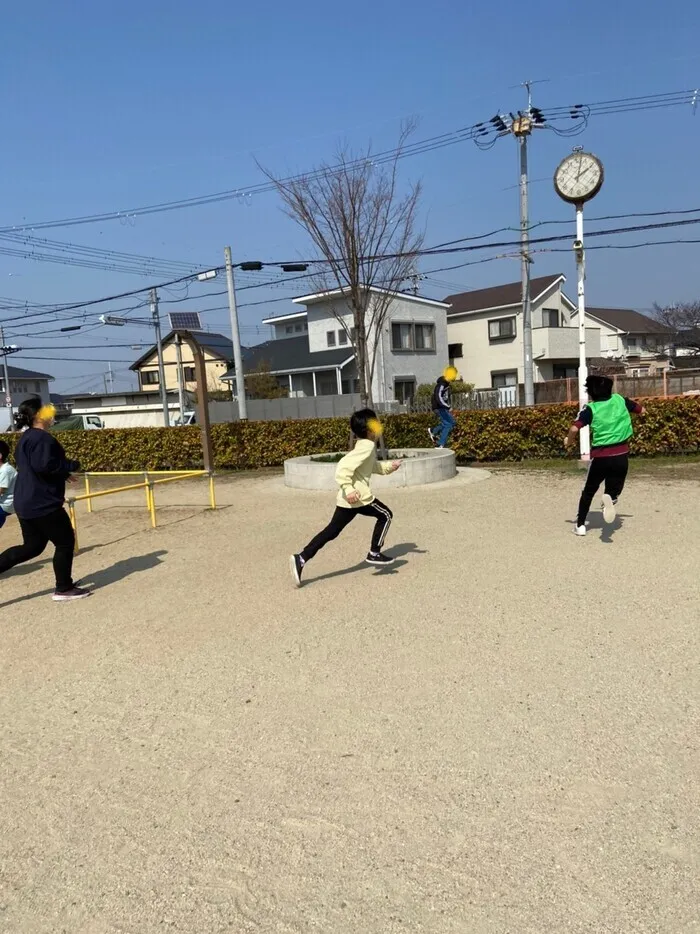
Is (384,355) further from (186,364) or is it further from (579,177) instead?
(186,364)

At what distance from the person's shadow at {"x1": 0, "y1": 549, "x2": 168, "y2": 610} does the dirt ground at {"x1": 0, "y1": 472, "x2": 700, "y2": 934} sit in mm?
101

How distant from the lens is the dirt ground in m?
1.90

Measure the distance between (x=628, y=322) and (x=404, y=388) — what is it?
2921 centimetres

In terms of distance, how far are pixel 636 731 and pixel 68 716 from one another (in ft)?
8.85

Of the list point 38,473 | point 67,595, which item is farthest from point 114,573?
point 38,473

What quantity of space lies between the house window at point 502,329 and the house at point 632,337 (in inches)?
612

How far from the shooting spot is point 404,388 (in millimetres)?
28219

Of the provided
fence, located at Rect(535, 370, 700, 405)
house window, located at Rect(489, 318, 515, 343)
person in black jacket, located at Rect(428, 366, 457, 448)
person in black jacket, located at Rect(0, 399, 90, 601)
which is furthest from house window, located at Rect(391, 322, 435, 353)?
person in black jacket, located at Rect(0, 399, 90, 601)

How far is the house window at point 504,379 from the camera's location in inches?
1248

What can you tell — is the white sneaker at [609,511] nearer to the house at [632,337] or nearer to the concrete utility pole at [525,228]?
the concrete utility pole at [525,228]

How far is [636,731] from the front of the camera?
269 cm

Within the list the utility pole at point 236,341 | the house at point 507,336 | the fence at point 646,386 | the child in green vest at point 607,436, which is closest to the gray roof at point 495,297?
the house at point 507,336

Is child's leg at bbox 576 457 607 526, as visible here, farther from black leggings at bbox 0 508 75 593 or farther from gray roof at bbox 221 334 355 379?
gray roof at bbox 221 334 355 379

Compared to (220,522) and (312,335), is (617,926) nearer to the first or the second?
(220,522)
